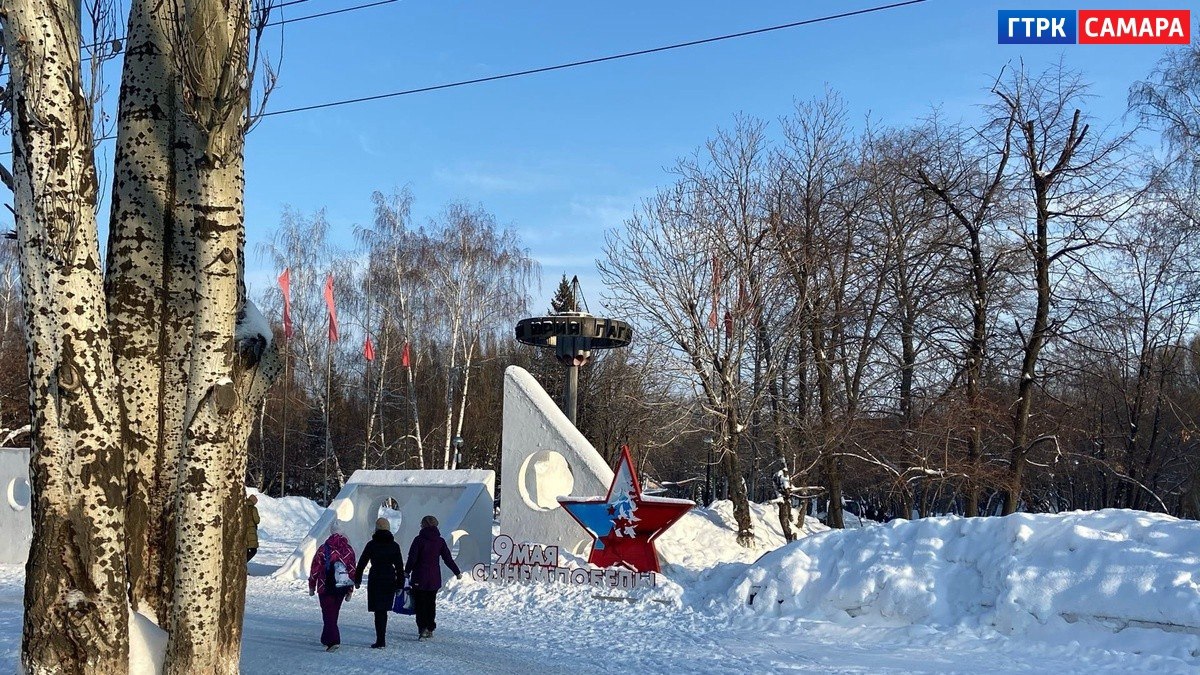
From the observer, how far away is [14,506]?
2042 cm

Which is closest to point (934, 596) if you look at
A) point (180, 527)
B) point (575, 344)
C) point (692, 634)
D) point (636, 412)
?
point (692, 634)

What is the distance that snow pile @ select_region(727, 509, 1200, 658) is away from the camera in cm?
926

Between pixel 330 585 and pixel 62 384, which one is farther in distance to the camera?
pixel 330 585

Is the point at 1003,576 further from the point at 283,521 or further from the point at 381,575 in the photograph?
the point at 283,521

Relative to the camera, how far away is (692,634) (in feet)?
36.6

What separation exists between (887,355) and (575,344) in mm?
8027

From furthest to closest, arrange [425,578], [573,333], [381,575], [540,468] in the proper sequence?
1. [573,333]
2. [540,468]
3. [425,578]
4. [381,575]

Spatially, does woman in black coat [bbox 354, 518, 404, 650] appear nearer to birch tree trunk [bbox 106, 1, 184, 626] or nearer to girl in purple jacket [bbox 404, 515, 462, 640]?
girl in purple jacket [bbox 404, 515, 462, 640]

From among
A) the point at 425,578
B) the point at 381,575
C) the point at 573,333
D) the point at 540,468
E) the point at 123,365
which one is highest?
the point at 573,333

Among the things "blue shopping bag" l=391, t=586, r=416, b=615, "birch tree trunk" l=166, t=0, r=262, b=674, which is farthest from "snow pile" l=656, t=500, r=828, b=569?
"birch tree trunk" l=166, t=0, r=262, b=674

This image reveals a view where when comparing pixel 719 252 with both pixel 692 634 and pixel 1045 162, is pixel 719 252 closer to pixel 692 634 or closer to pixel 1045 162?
pixel 1045 162

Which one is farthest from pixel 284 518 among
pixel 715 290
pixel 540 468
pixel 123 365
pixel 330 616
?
pixel 123 365

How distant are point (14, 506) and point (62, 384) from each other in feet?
57.0

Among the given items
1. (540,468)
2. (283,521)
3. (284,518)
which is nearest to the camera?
(540,468)
